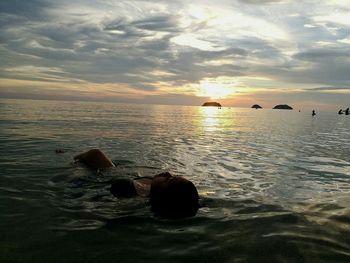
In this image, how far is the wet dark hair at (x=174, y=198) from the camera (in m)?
9.02

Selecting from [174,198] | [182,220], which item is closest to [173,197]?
[174,198]

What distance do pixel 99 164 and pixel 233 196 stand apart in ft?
22.5

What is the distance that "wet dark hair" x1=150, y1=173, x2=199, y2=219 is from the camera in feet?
29.6

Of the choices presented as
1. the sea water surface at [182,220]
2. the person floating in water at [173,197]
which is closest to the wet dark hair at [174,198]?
the person floating in water at [173,197]

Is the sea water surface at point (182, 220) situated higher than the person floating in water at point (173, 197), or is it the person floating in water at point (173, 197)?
the person floating in water at point (173, 197)

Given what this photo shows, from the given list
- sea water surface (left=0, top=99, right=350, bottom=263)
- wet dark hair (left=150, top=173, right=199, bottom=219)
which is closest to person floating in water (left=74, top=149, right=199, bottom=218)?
wet dark hair (left=150, top=173, right=199, bottom=219)

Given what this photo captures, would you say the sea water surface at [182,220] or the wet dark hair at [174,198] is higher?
the wet dark hair at [174,198]

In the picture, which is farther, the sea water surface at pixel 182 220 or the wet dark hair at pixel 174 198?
the wet dark hair at pixel 174 198

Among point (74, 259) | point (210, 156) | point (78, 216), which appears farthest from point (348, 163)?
point (74, 259)

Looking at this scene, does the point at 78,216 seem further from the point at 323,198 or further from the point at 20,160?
the point at 20,160

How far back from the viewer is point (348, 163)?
1859cm

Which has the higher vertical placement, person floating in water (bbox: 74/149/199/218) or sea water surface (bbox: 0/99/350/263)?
person floating in water (bbox: 74/149/199/218)

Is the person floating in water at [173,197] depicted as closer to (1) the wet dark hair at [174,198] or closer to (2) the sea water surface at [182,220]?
(1) the wet dark hair at [174,198]

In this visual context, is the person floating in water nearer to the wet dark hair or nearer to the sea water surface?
the wet dark hair
